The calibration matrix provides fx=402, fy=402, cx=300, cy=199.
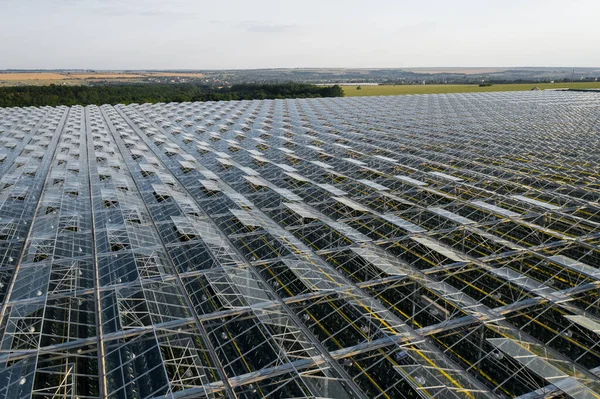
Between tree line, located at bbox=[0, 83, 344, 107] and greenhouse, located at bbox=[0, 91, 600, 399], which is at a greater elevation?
tree line, located at bbox=[0, 83, 344, 107]

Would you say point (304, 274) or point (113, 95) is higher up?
point (113, 95)

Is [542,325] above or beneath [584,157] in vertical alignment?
beneath

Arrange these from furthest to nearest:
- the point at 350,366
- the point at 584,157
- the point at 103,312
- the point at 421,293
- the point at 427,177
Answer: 1. the point at 584,157
2. the point at 427,177
3. the point at 421,293
4. the point at 103,312
5. the point at 350,366

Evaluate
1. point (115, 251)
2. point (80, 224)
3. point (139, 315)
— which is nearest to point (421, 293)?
point (139, 315)

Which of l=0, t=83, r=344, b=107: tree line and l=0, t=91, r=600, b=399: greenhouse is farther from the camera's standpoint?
l=0, t=83, r=344, b=107: tree line

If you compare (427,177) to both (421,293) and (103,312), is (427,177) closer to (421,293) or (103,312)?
(421,293)

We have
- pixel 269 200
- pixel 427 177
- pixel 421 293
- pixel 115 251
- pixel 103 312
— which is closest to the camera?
pixel 103 312

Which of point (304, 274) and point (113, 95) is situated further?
point (113, 95)

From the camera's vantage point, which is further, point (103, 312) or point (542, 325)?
point (542, 325)
